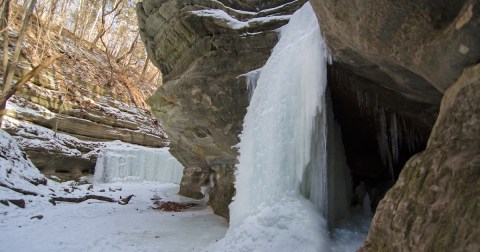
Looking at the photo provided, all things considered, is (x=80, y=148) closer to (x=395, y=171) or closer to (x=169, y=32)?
(x=169, y=32)

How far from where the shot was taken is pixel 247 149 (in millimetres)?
6762

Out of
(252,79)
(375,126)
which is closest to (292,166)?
(375,126)

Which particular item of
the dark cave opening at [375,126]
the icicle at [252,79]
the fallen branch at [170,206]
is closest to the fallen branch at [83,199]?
the fallen branch at [170,206]

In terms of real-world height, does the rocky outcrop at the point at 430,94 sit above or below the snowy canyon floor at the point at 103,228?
above

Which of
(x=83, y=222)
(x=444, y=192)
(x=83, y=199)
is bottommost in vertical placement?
(x=83, y=222)

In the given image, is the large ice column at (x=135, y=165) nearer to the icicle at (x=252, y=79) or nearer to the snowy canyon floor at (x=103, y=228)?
the snowy canyon floor at (x=103, y=228)

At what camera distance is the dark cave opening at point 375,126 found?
5629mm

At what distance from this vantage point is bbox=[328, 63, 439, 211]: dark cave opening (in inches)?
222

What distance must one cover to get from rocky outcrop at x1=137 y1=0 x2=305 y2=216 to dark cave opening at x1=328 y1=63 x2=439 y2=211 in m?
2.49

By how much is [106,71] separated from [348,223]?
20.8 m

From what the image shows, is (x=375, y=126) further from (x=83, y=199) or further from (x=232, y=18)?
(x=83, y=199)

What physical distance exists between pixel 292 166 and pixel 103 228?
4519 millimetres

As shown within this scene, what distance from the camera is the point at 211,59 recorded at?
8.34 meters

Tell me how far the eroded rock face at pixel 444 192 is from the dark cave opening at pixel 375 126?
2648 millimetres
